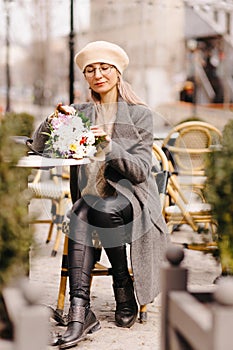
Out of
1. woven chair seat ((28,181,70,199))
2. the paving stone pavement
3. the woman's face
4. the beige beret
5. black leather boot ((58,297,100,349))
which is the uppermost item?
the beige beret

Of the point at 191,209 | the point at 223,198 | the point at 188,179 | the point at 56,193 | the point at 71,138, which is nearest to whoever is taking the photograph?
the point at 223,198

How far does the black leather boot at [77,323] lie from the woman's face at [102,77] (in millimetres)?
1088

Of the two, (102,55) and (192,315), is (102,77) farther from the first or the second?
(192,315)

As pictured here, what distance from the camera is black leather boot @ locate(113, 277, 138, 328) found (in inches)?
172

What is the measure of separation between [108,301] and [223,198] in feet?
8.42

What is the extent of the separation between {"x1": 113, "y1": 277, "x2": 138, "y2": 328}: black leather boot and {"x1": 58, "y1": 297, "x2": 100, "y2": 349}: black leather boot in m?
0.24

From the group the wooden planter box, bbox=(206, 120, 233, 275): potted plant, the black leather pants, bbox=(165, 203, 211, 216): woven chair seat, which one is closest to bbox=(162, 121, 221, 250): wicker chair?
bbox=(165, 203, 211, 216): woven chair seat

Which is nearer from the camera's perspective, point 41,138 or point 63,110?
point 63,110

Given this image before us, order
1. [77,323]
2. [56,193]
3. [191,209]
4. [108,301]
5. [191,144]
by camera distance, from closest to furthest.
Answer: [77,323], [108,301], [191,209], [56,193], [191,144]

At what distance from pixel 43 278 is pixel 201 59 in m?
33.3

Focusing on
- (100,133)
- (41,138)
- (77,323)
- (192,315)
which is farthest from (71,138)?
(192,315)

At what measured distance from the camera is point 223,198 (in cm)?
254

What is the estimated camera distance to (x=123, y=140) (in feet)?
14.1

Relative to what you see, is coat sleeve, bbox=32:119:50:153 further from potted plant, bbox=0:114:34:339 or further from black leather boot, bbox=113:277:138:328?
potted plant, bbox=0:114:34:339
